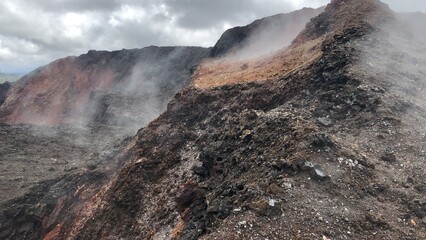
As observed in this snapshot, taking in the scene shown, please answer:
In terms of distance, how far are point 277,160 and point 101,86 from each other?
162 feet

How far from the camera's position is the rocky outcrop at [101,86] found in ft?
159

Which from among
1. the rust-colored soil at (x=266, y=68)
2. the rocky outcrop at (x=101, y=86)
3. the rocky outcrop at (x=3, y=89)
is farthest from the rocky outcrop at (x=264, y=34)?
the rocky outcrop at (x=3, y=89)

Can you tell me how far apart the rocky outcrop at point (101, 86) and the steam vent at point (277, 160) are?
1565cm

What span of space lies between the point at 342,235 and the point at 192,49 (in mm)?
47213

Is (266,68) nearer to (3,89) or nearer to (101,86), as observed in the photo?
(101,86)

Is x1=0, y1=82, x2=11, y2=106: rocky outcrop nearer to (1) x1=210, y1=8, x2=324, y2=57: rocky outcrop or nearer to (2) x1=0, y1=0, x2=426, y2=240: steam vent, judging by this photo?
(2) x1=0, y1=0, x2=426, y2=240: steam vent

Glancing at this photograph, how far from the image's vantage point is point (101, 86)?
57562 millimetres

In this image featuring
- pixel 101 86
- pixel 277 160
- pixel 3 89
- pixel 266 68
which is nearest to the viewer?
pixel 277 160

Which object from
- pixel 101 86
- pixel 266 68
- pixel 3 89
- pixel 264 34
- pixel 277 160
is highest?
pixel 3 89

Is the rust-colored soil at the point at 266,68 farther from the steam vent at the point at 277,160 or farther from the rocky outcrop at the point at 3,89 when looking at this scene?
the rocky outcrop at the point at 3,89

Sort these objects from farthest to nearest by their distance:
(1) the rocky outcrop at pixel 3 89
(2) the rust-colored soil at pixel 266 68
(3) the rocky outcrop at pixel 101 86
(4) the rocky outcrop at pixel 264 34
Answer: (1) the rocky outcrop at pixel 3 89 → (3) the rocky outcrop at pixel 101 86 → (4) the rocky outcrop at pixel 264 34 → (2) the rust-colored soil at pixel 266 68

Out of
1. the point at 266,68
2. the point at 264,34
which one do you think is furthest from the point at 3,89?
the point at 266,68

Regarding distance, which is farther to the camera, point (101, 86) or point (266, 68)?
point (101, 86)

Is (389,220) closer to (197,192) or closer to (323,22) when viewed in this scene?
(197,192)
